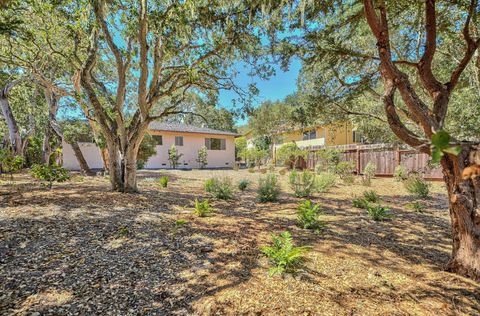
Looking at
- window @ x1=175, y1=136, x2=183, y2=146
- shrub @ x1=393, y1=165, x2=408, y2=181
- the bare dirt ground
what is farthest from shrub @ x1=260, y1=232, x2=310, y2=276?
window @ x1=175, y1=136, x2=183, y2=146

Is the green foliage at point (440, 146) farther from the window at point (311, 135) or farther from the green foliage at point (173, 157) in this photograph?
the window at point (311, 135)

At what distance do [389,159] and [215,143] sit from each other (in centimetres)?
1405

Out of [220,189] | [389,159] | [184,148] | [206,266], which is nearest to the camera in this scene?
[206,266]

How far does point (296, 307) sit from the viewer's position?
6.79ft

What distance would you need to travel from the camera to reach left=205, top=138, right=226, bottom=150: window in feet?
72.7

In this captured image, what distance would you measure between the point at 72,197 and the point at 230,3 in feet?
17.4

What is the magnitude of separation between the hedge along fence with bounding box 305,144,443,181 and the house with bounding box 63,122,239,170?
10954 mm

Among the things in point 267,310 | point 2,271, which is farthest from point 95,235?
point 267,310

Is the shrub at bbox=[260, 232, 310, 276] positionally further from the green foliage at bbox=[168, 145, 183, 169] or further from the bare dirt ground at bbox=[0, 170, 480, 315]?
the green foliage at bbox=[168, 145, 183, 169]

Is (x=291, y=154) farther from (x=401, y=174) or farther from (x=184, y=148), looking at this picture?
(x=184, y=148)

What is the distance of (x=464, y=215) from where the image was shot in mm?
2531

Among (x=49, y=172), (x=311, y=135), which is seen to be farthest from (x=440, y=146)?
(x=311, y=135)

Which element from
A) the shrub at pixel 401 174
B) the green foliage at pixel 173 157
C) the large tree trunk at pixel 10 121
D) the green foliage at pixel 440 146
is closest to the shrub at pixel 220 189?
the green foliage at pixel 440 146

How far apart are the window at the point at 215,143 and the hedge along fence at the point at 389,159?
11.0 meters
